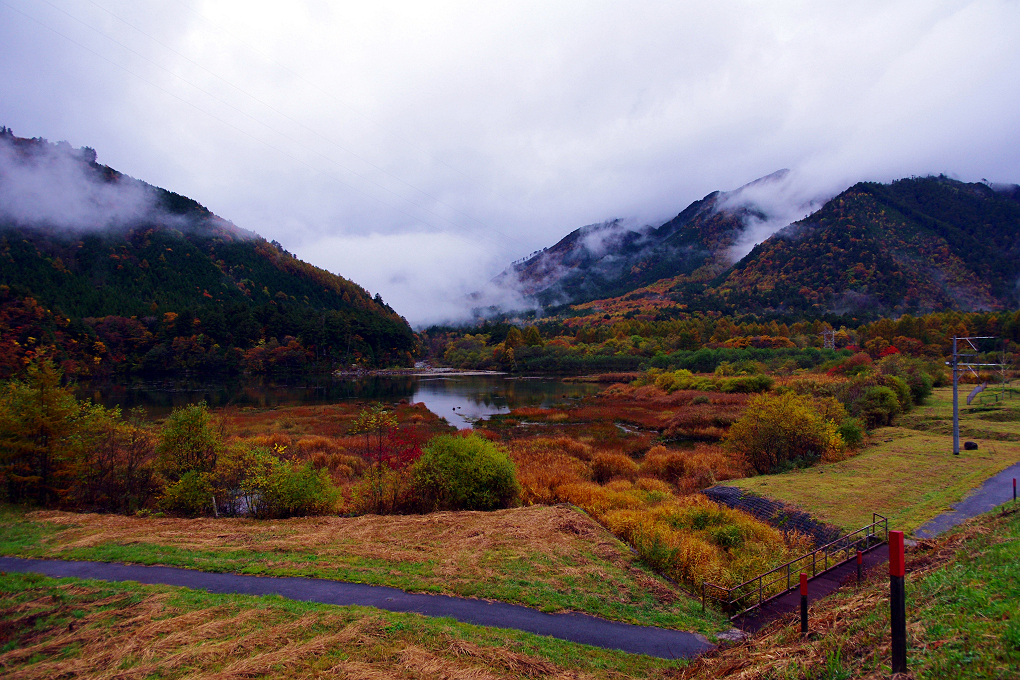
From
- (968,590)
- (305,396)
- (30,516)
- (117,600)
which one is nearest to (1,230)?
(305,396)

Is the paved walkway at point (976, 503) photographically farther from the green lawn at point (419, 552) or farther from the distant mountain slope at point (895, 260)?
the distant mountain slope at point (895, 260)

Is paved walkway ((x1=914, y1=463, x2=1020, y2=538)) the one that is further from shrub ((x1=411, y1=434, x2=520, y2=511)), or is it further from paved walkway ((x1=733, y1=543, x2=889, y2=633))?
shrub ((x1=411, y1=434, x2=520, y2=511))

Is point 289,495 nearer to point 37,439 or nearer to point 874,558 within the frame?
point 37,439

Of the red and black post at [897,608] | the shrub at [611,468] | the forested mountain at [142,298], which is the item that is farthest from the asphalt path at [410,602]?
the forested mountain at [142,298]

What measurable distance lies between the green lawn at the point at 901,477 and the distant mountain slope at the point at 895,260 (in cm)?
14898

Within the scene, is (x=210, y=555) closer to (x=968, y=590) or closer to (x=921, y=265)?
(x=968, y=590)

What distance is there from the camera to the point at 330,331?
402ft

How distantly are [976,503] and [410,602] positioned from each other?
19.1 meters

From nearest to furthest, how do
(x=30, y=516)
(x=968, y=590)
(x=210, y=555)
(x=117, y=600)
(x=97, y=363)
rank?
1. (x=968, y=590)
2. (x=117, y=600)
3. (x=210, y=555)
4. (x=30, y=516)
5. (x=97, y=363)

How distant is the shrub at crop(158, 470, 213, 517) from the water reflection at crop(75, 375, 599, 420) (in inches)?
1138

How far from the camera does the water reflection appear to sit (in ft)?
186

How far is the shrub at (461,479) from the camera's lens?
17.4 m

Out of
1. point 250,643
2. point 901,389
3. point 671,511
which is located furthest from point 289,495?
point 901,389

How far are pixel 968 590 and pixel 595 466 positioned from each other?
59.8 ft
